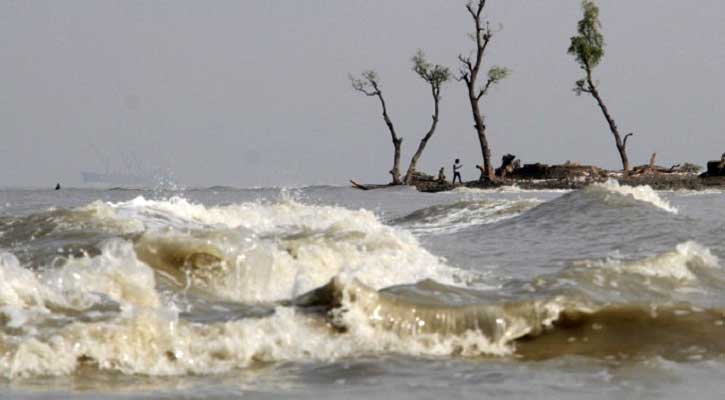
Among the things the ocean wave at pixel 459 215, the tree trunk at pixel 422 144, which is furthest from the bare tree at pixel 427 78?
the ocean wave at pixel 459 215

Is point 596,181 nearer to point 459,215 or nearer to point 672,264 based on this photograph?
point 459,215

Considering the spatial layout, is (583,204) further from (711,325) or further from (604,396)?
(604,396)

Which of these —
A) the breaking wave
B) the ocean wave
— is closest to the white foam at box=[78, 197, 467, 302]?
the breaking wave

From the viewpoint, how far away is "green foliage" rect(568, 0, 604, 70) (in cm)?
3984

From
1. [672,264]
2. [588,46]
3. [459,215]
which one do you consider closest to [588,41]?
[588,46]

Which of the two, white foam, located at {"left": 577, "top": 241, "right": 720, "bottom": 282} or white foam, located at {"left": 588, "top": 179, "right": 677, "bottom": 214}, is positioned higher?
white foam, located at {"left": 588, "top": 179, "right": 677, "bottom": 214}

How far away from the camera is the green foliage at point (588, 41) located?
1569 inches

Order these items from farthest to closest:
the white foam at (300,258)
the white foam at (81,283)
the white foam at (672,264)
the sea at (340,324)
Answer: the white foam at (672,264) < the white foam at (300,258) < the white foam at (81,283) < the sea at (340,324)

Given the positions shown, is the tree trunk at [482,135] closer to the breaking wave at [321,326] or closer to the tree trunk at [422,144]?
the tree trunk at [422,144]

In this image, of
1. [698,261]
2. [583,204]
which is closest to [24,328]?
[698,261]

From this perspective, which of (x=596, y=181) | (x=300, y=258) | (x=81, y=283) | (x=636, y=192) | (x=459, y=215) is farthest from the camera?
(x=596, y=181)

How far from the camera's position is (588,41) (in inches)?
1577

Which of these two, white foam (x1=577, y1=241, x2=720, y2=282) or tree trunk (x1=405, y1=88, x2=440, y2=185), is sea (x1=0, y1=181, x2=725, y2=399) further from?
tree trunk (x1=405, y1=88, x2=440, y2=185)

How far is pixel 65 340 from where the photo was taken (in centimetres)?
444
